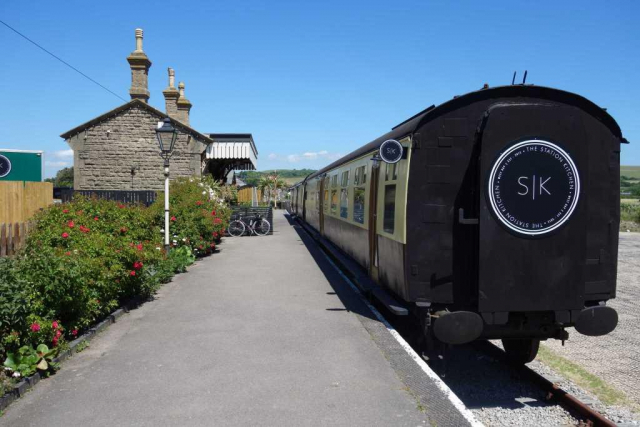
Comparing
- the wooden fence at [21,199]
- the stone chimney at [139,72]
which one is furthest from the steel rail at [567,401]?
the stone chimney at [139,72]

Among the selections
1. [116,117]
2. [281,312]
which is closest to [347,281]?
[281,312]

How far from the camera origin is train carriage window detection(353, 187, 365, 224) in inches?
382

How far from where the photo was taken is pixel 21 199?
844cm

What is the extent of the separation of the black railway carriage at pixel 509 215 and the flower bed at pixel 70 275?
393cm

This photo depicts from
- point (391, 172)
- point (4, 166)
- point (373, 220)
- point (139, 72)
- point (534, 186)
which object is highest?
point (139, 72)

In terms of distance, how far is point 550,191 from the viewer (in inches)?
216

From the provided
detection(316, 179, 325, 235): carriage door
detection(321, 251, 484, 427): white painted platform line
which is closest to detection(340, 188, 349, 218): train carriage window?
detection(321, 251, 484, 427): white painted platform line

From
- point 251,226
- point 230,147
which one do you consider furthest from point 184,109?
point 251,226

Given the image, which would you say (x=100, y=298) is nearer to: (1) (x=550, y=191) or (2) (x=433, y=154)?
(2) (x=433, y=154)

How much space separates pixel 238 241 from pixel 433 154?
14.9m

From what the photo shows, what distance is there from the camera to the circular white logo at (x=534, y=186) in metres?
5.47

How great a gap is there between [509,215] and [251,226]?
17588 millimetres

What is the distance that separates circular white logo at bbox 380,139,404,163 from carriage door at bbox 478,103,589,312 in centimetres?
101

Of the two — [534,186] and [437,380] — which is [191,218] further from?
[534,186]
